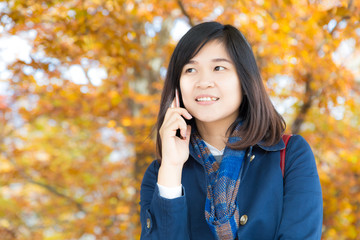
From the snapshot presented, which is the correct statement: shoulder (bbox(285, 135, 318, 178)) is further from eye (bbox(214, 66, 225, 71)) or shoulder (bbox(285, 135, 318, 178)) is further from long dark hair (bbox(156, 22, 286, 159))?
eye (bbox(214, 66, 225, 71))

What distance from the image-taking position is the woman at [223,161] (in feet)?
5.41

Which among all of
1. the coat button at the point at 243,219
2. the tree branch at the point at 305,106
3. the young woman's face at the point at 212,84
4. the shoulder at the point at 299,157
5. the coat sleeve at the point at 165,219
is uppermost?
the tree branch at the point at 305,106

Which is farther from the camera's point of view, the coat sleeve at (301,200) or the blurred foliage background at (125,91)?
the blurred foliage background at (125,91)

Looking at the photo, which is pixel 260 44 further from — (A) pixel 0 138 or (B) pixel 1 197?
(B) pixel 1 197

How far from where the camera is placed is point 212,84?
181 centimetres

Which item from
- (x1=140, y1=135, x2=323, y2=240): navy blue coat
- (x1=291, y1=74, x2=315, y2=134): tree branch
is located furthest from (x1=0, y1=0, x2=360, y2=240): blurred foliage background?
(x1=140, y1=135, x2=323, y2=240): navy blue coat

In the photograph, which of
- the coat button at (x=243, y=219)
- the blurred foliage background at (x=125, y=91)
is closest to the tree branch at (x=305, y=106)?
the blurred foliage background at (x=125, y=91)

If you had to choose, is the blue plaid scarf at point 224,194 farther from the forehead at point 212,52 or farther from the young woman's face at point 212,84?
the forehead at point 212,52

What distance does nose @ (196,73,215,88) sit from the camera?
1.81 m

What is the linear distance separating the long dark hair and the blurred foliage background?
64 centimetres

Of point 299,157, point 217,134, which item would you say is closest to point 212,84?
point 217,134

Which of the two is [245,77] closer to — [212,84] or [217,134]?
[212,84]

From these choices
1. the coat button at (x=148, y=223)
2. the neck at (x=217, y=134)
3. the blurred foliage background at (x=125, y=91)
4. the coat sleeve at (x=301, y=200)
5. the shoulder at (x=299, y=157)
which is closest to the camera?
the coat sleeve at (x=301, y=200)

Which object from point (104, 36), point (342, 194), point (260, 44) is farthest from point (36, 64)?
point (342, 194)
